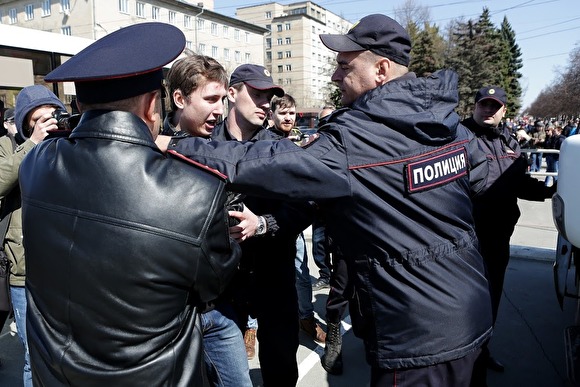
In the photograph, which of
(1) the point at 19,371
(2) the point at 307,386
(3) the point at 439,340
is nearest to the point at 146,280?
(3) the point at 439,340

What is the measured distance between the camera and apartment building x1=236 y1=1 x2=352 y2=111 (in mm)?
74250

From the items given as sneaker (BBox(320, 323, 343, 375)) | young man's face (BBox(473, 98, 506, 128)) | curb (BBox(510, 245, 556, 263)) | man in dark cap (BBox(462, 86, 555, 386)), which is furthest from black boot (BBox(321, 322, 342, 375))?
curb (BBox(510, 245, 556, 263))

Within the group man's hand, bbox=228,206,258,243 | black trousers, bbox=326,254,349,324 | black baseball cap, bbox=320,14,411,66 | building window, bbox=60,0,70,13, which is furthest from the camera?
building window, bbox=60,0,70,13

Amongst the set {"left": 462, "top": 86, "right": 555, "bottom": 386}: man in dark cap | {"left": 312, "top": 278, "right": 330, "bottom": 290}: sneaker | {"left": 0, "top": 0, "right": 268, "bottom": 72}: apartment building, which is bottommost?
{"left": 312, "top": 278, "right": 330, "bottom": 290}: sneaker

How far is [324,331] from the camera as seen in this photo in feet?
13.9

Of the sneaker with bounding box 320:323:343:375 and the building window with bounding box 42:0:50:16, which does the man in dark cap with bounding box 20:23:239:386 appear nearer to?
the sneaker with bounding box 320:323:343:375

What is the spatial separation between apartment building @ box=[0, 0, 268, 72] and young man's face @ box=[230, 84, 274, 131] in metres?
33.8

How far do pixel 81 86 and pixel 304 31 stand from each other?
78963 mm

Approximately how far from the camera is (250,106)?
2949 mm

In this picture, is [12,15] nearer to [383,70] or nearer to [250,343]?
[250,343]

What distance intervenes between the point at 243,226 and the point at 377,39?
99 centimetres

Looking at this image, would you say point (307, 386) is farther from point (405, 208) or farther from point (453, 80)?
point (453, 80)

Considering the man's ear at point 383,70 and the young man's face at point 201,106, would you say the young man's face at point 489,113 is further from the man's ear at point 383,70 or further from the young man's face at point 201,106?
the young man's face at point 201,106

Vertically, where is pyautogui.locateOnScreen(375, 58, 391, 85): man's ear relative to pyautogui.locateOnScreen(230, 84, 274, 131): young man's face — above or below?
above
